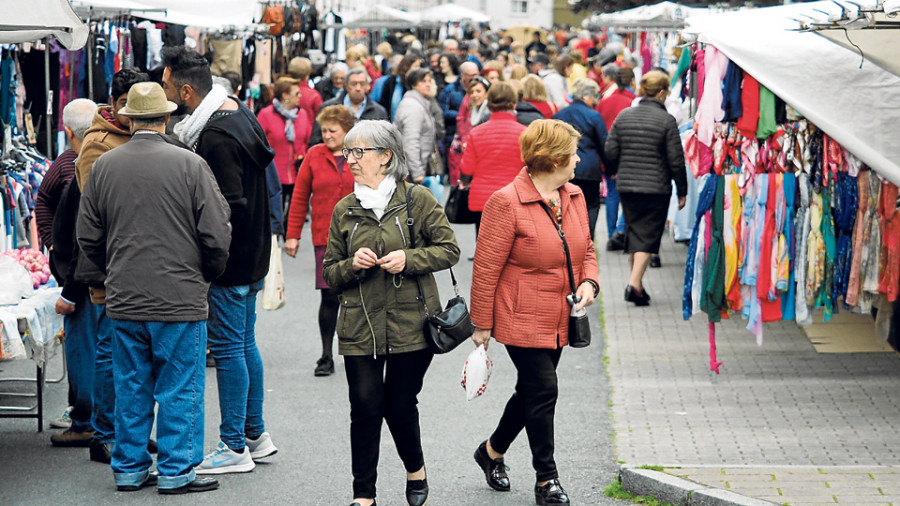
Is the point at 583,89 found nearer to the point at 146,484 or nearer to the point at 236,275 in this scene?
the point at 236,275

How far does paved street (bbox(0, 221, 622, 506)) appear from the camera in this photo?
6.18 meters

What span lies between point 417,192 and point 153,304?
131 centimetres

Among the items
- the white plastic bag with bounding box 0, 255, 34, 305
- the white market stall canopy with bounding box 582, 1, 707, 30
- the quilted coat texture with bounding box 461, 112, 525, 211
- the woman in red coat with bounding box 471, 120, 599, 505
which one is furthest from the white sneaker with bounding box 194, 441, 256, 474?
the white market stall canopy with bounding box 582, 1, 707, 30

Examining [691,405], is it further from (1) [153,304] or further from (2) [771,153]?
(1) [153,304]

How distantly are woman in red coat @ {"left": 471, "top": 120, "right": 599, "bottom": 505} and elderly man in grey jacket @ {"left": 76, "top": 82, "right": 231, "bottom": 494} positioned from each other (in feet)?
4.11

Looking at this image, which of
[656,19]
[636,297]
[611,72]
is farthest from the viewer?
[656,19]

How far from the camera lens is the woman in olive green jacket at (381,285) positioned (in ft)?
18.2

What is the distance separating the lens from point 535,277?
5891 millimetres

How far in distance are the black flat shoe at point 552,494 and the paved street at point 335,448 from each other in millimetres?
189

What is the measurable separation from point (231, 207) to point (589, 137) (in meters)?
5.87

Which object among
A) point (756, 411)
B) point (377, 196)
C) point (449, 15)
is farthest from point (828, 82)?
point (449, 15)

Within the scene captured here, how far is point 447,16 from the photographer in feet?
112

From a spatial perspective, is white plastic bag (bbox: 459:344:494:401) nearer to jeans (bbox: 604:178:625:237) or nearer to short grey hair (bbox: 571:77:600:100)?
short grey hair (bbox: 571:77:600:100)

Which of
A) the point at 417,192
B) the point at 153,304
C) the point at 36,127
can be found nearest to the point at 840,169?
the point at 417,192
